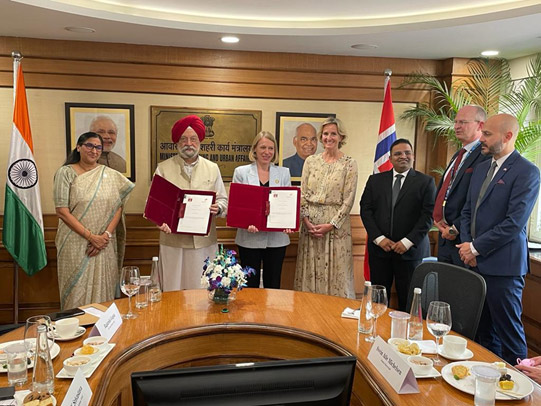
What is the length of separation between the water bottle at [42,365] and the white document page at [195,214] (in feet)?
→ 7.01

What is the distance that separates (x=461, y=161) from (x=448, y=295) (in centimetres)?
152

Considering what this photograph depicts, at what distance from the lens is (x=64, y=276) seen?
3697mm

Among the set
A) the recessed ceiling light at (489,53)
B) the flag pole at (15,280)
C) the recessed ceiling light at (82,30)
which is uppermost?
the recessed ceiling light at (82,30)

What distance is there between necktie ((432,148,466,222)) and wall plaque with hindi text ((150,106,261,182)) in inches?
73.7

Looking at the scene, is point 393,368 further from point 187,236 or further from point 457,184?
point 187,236

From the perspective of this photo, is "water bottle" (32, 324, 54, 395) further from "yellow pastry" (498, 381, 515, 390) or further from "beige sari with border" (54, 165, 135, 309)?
"beige sari with border" (54, 165, 135, 309)

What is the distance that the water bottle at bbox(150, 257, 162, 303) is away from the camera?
2.13 meters

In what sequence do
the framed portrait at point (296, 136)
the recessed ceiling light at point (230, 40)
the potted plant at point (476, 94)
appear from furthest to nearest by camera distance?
the framed portrait at point (296, 136), the potted plant at point (476, 94), the recessed ceiling light at point (230, 40)

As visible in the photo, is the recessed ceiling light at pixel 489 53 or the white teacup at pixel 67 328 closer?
the white teacup at pixel 67 328

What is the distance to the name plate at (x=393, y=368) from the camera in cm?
142

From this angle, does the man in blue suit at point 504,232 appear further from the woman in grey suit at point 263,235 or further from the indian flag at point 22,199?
the indian flag at point 22,199

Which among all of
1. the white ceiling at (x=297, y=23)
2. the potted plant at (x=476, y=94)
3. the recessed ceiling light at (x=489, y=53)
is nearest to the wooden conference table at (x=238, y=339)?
the white ceiling at (x=297, y=23)

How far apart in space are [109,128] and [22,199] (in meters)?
1.01

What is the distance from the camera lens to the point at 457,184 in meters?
3.32
